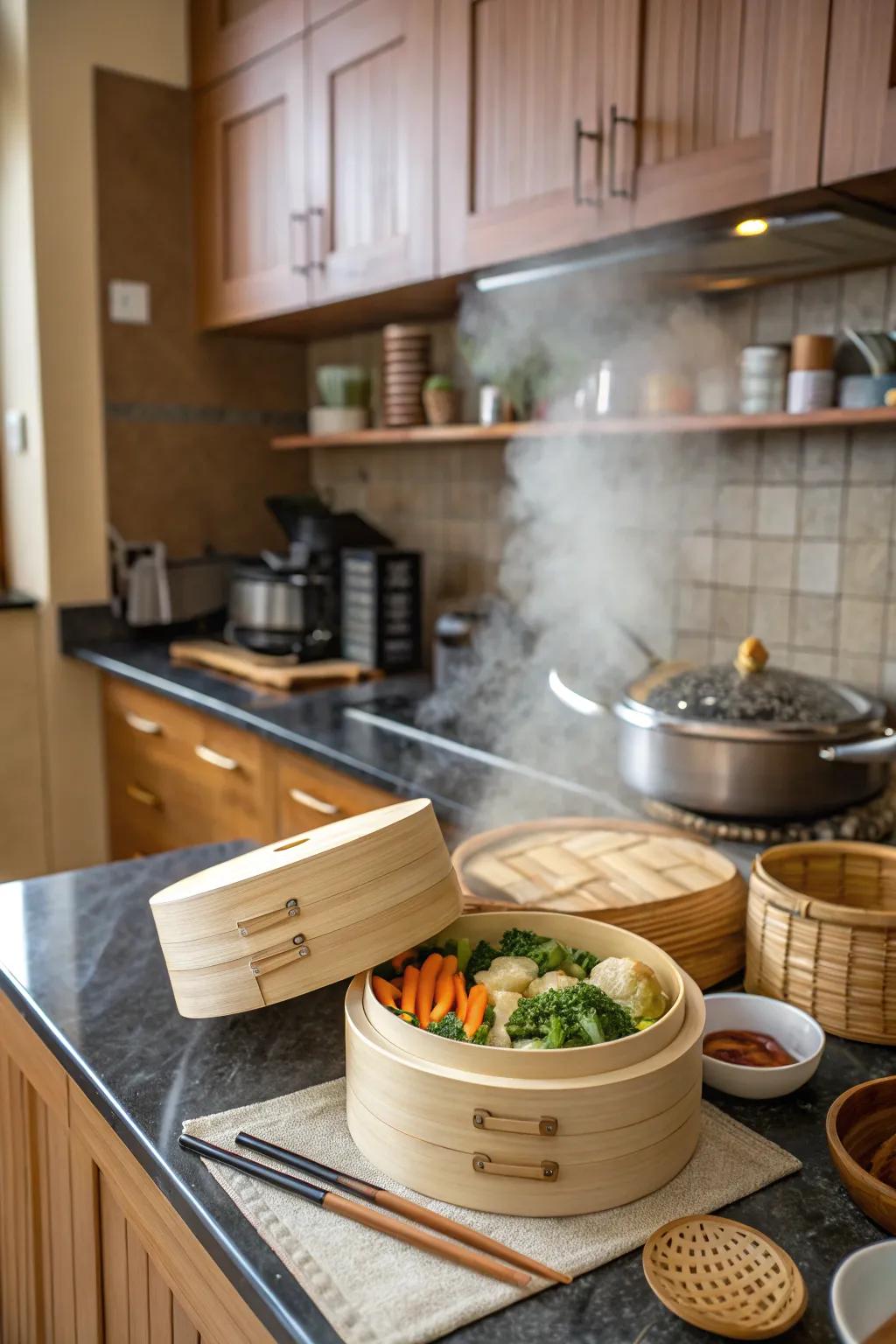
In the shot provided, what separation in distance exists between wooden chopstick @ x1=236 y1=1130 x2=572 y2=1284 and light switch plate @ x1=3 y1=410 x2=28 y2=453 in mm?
2678

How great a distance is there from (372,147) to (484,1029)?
84.1 inches

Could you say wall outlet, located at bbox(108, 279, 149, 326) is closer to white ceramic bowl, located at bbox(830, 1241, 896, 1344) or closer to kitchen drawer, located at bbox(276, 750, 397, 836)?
kitchen drawer, located at bbox(276, 750, 397, 836)

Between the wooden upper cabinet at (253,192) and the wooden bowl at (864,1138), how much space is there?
2.30 m

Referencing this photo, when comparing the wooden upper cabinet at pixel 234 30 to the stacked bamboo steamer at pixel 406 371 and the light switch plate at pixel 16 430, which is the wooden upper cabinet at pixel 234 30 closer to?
the stacked bamboo steamer at pixel 406 371

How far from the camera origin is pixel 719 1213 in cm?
81

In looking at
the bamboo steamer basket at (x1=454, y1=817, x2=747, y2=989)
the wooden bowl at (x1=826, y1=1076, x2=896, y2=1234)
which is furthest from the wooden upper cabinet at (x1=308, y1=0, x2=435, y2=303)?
the wooden bowl at (x1=826, y1=1076, x2=896, y2=1234)

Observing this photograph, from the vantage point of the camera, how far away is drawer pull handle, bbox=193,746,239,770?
8.12 ft

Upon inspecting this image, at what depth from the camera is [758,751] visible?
1.54m

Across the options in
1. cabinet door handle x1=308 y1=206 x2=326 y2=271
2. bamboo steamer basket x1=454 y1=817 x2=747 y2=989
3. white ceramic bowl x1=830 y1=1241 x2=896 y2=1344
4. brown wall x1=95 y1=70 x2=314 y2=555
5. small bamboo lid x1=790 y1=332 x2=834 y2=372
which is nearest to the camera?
white ceramic bowl x1=830 y1=1241 x2=896 y2=1344

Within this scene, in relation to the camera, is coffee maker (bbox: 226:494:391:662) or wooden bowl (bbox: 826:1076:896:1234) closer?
wooden bowl (bbox: 826:1076:896:1234)

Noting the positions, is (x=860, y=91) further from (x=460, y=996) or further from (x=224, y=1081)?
(x=224, y=1081)

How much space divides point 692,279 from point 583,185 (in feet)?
0.90

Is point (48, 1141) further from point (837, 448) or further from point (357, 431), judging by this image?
point (357, 431)

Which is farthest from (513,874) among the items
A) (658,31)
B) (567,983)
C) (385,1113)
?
(658,31)
